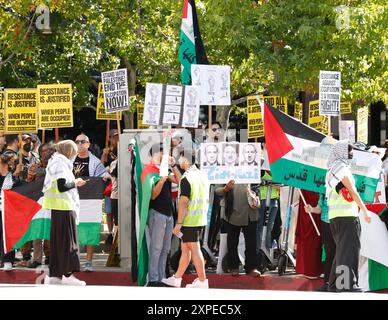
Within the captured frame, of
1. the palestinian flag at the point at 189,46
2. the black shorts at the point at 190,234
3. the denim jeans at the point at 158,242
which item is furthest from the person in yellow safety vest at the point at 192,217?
the palestinian flag at the point at 189,46

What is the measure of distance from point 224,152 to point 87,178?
2.16m

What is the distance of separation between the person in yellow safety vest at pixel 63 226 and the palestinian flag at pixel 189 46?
339 cm

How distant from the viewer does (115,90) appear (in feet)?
→ 54.9

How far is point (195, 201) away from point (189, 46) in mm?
3910

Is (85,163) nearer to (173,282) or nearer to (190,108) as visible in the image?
(190,108)

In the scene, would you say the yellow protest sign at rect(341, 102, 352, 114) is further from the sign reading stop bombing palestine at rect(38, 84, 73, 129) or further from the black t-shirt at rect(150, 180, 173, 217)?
the black t-shirt at rect(150, 180, 173, 217)

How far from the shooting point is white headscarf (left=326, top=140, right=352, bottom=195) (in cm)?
1217

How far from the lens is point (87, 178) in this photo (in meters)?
15.2

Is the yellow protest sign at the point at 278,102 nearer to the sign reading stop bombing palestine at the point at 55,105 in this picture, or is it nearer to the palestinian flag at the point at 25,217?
the sign reading stop bombing palestine at the point at 55,105

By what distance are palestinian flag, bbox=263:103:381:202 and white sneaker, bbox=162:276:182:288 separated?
182 centimetres

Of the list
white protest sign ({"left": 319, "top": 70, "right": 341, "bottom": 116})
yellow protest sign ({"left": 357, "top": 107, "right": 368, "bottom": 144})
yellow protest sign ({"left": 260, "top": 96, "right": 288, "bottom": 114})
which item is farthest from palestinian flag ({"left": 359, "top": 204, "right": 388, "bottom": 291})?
yellow protest sign ({"left": 260, "top": 96, "right": 288, "bottom": 114})
